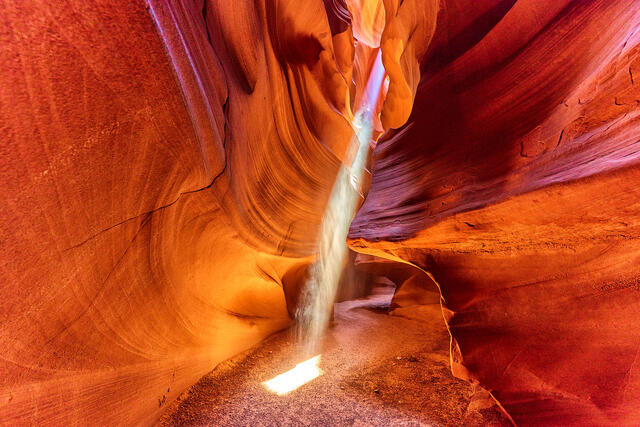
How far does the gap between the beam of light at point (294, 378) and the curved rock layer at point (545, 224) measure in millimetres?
1431

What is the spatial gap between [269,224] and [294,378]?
5.29 feet

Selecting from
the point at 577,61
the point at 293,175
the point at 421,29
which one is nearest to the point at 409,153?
the point at 293,175

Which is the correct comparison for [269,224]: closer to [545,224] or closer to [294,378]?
[294,378]

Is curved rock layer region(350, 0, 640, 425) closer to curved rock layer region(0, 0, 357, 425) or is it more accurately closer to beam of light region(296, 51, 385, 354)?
curved rock layer region(0, 0, 357, 425)

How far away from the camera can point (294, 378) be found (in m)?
3.07

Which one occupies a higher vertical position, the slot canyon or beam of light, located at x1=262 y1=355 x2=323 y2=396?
the slot canyon

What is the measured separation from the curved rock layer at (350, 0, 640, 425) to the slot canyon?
0.01 metres

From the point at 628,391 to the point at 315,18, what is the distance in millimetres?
5762

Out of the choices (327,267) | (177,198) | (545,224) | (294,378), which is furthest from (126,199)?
(327,267)

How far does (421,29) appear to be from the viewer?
502 cm

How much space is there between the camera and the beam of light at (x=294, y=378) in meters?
A: 2.88

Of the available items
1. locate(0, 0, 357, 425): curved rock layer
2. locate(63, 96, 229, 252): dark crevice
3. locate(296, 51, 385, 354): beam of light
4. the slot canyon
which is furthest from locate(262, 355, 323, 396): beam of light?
locate(63, 96, 229, 252): dark crevice

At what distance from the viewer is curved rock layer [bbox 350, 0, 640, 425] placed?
1766mm

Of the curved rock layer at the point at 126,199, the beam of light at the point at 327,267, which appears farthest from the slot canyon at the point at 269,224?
the beam of light at the point at 327,267
